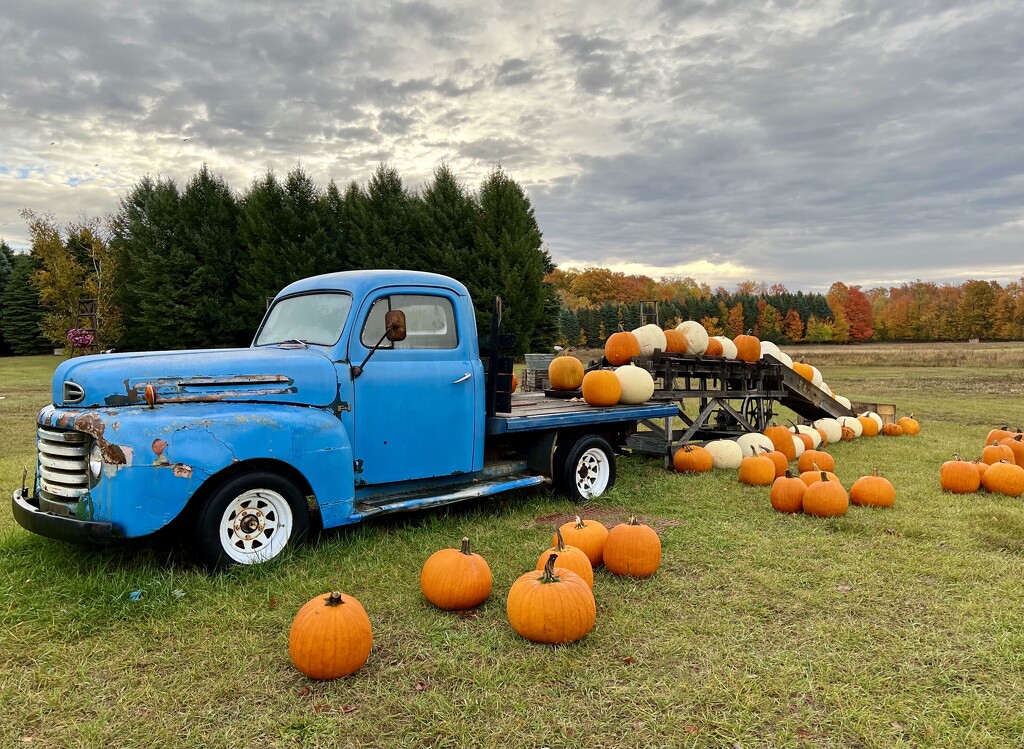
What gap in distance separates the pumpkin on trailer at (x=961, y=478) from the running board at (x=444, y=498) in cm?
453

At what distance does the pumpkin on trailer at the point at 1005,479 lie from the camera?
695 centimetres

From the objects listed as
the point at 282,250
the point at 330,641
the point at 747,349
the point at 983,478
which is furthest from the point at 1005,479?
the point at 282,250

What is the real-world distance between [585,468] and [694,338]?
126 inches

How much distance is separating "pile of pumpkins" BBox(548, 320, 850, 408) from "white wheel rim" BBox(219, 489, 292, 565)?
3.91 metres

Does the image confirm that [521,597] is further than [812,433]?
No

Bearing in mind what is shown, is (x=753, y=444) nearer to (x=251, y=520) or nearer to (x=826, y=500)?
(x=826, y=500)

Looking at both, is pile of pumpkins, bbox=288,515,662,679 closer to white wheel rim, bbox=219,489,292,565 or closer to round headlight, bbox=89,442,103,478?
white wheel rim, bbox=219,489,292,565

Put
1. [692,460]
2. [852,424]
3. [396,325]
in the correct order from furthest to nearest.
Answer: [852,424] < [692,460] < [396,325]

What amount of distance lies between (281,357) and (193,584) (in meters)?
1.64

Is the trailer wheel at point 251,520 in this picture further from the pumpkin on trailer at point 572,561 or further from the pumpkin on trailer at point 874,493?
the pumpkin on trailer at point 874,493

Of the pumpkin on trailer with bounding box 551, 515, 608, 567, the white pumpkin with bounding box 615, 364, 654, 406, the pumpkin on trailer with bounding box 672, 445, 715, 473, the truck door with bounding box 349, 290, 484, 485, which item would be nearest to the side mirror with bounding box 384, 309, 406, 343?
the truck door with bounding box 349, 290, 484, 485

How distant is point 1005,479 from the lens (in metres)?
6.98

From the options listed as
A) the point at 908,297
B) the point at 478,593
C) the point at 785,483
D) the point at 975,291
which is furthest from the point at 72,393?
the point at 908,297

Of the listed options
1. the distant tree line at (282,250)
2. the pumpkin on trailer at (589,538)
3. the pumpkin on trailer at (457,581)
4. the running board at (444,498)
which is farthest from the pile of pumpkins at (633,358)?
the distant tree line at (282,250)
